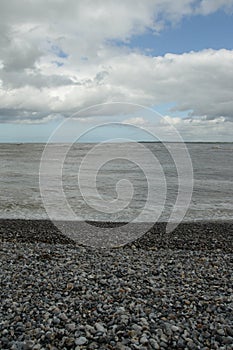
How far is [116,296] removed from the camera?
5520 mm

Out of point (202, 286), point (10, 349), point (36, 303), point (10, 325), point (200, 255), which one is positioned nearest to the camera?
point (10, 349)

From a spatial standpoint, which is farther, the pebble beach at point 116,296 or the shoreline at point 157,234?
the shoreline at point 157,234

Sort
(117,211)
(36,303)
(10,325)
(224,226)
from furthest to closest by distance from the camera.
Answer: (117,211) → (224,226) → (36,303) → (10,325)

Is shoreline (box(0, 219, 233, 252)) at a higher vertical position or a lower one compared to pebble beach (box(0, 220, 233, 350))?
lower

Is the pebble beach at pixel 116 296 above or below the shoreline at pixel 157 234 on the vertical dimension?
above

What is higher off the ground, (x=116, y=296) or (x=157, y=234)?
(x=116, y=296)

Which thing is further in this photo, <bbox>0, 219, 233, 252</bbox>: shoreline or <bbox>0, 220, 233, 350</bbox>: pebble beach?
<bbox>0, 219, 233, 252</bbox>: shoreline

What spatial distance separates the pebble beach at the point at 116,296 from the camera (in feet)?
14.3

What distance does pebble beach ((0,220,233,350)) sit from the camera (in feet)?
14.3

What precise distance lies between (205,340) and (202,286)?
1.70 metres

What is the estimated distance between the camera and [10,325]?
4.62 meters

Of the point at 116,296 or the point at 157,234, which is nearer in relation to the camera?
the point at 116,296

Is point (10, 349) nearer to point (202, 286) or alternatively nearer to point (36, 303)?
point (36, 303)

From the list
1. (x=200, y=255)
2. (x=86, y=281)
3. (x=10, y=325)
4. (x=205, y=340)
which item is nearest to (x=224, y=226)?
(x=200, y=255)
